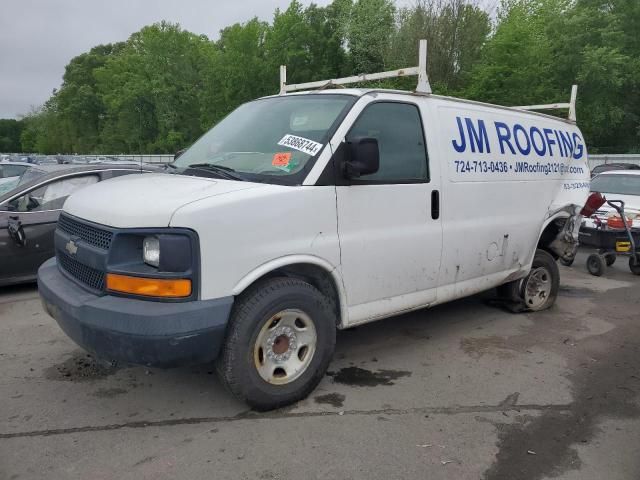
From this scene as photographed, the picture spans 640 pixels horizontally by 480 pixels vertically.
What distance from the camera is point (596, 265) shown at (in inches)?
337

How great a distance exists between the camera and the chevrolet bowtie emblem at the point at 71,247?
3.58 metres

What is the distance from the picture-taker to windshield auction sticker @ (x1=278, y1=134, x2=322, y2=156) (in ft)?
12.2

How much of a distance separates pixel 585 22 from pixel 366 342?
1417 inches

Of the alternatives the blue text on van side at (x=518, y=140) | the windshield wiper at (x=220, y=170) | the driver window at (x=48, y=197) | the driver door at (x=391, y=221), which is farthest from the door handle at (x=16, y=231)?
the blue text on van side at (x=518, y=140)

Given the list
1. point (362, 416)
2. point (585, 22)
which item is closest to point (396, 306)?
point (362, 416)

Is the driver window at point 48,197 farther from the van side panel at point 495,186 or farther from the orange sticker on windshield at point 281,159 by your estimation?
the van side panel at point 495,186

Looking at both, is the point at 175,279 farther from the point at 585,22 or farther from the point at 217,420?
the point at 585,22

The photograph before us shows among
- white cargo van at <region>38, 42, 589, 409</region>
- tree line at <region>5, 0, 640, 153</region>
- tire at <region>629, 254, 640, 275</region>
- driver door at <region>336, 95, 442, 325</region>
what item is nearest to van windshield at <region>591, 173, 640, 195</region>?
tire at <region>629, 254, 640, 275</region>

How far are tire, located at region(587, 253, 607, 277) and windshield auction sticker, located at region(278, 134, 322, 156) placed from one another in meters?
6.53

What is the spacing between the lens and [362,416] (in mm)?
3643

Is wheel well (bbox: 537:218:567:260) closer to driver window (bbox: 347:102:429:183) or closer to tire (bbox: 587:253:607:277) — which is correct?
driver window (bbox: 347:102:429:183)

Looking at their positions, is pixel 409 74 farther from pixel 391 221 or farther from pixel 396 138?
pixel 391 221

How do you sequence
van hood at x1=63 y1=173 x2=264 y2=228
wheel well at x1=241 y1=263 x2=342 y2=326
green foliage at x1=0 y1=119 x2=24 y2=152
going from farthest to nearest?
1. green foliage at x1=0 y1=119 x2=24 y2=152
2. wheel well at x1=241 y1=263 x2=342 y2=326
3. van hood at x1=63 y1=173 x2=264 y2=228

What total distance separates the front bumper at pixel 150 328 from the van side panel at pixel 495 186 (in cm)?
218
